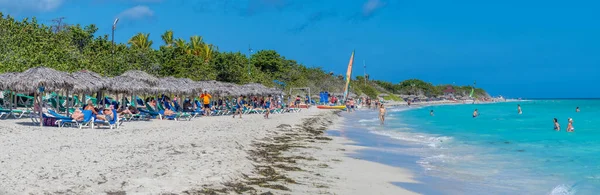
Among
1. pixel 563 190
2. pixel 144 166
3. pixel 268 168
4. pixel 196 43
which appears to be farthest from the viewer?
pixel 196 43

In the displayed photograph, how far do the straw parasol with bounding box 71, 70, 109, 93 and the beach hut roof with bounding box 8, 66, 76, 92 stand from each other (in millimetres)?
312

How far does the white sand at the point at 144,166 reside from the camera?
6027 millimetres

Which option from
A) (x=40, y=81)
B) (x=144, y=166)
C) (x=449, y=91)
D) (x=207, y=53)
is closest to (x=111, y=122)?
(x=40, y=81)

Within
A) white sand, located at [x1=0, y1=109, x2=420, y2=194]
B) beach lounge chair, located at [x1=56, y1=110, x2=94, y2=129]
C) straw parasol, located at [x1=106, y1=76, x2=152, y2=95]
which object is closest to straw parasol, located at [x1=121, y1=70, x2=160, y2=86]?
straw parasol, located at [x1=106, y1=76, x2=152, y2=95]

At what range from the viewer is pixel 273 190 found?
21.3 feet

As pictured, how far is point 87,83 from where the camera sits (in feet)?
48.3

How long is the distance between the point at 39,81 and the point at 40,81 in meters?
0.02

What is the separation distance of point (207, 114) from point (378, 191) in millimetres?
17016

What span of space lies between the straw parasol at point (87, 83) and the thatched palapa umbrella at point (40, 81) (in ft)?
1.04

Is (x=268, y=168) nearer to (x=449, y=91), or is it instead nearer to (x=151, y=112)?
(x=151, y=112)

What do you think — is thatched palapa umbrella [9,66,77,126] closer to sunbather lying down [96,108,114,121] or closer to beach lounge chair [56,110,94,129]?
beach lounge chair [56,110,94,129]

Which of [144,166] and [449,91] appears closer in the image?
[144,166]

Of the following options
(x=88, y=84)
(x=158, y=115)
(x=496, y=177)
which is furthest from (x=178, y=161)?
(x=158, y=115)

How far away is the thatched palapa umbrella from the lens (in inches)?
523
